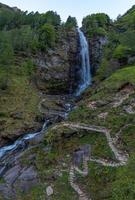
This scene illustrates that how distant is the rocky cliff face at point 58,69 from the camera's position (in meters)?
70.2

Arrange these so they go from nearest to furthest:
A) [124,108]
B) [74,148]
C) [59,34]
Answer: [74,148] < [124,108] < [59,34]

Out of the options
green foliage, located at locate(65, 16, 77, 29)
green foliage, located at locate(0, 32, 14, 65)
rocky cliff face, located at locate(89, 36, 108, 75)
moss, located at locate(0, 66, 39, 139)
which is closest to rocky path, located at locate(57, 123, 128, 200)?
moss, located at locate(0, 66, 39, 139)

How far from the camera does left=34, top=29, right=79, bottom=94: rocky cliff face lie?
230ft

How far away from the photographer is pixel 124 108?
49125 millimetres

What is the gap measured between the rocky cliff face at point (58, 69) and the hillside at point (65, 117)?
0.19 m

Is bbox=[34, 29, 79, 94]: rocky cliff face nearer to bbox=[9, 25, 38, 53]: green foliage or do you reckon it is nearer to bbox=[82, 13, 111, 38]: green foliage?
bbox=[9, 25, 38, 53]: green foliage

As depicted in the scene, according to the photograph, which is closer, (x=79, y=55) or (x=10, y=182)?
(x=10, y=182)

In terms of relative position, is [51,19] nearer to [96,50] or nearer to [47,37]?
[96,50]

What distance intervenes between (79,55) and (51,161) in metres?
45.5

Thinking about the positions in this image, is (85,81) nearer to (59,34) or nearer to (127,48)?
(127,48)

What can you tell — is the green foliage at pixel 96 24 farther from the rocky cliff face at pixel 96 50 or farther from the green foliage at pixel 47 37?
the green foliage at pixel 47 37

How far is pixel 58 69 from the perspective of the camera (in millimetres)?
74562

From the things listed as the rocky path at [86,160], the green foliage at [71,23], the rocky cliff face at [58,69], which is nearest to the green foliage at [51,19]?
the green foliage at [71,23]

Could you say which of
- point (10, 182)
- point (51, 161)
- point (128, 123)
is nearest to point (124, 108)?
point (128, 123)
